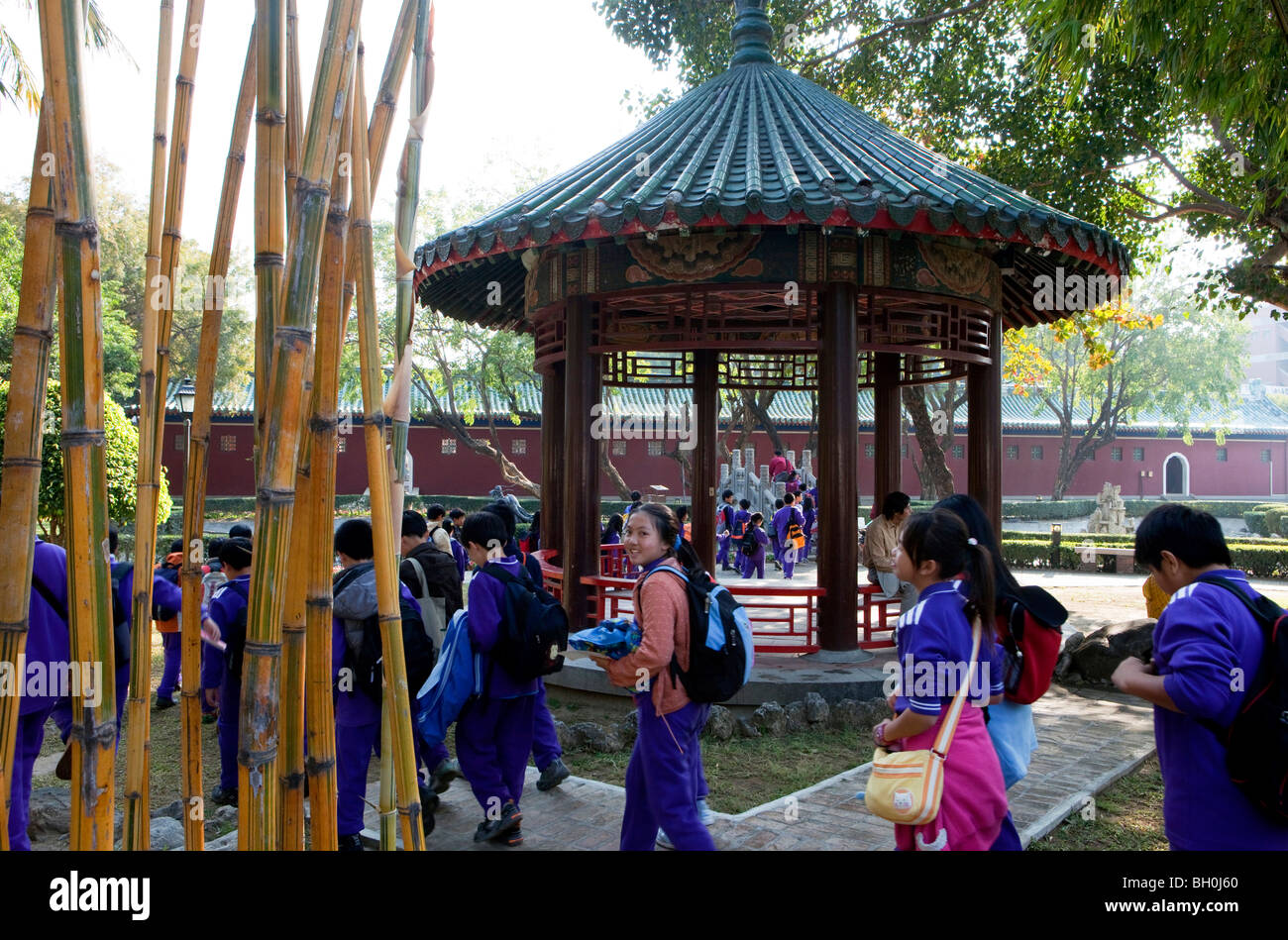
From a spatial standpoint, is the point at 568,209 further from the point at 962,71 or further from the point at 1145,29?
the point at 962,71

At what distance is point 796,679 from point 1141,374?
3439cm

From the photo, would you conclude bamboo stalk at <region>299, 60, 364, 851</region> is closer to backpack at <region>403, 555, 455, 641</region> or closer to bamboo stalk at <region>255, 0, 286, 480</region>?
bamboo stalk at <region>255, 0, 286, 480</region>

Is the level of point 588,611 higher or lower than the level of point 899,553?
lower

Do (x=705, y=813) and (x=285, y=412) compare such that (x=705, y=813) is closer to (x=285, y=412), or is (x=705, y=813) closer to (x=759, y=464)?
(x=285, y=412)

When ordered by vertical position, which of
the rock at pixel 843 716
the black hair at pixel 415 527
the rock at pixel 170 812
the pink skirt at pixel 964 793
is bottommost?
the rock at pixel 843 716

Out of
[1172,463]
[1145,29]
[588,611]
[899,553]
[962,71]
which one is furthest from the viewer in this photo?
[1172,463]

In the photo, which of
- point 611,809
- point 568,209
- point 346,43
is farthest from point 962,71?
point 346,43

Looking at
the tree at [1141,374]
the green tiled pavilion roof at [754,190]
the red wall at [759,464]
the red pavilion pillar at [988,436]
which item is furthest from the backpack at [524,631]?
the tree at [1141,374]

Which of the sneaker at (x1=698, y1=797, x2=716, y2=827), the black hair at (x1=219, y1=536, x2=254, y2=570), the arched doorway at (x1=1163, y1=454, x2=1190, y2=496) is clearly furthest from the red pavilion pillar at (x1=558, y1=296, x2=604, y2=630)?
the arched doorway at (x1=1163, y1=454, x2=1190, y2=496)

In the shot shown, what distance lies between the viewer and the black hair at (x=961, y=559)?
2.77m

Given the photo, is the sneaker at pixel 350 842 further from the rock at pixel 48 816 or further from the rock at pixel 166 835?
the rock at pixel 48 816

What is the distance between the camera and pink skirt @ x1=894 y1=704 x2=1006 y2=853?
8.92 ft
